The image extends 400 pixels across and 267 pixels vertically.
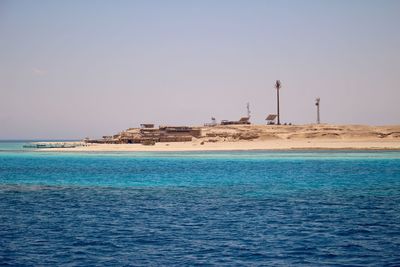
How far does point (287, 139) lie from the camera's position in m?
112

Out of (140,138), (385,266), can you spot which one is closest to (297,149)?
(140,138)

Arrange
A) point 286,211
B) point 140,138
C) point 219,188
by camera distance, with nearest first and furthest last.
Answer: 1. point 286,211
2. point 219,188
3. point 140,138

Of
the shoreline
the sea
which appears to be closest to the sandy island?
the shoreline

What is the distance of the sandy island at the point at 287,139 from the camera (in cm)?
10288

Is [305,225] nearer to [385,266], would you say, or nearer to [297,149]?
[385,266]

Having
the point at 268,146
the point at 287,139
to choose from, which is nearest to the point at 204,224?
Answer: the point at 268,146

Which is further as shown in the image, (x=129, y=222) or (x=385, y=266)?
(x=129, y=222)

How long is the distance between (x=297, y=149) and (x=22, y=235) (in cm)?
8219

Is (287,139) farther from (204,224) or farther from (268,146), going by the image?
(204,224)

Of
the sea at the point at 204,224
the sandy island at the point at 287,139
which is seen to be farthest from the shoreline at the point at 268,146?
the sea at the point at 204,224

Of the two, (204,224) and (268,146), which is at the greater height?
(268,146)

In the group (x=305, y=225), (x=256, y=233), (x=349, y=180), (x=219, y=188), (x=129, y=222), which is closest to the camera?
(x=256, y=233)

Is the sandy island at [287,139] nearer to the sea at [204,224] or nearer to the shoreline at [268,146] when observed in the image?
the shoreline at [268,146]

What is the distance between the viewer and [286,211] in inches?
1032
